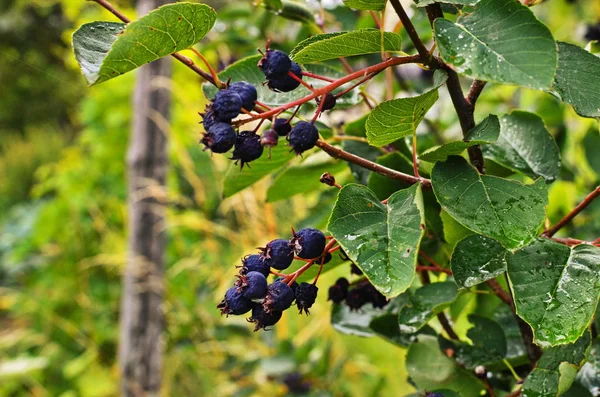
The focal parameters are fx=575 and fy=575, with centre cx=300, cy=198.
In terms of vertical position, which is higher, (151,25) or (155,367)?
(151,25)

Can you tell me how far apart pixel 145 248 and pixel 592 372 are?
147cm

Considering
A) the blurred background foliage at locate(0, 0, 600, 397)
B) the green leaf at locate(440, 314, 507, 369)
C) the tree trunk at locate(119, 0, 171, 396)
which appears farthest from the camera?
the tree trunk at locate(119, 0, 171, 396)

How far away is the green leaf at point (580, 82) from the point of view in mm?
409

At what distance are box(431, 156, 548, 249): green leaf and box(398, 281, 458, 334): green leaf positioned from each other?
0.13 m

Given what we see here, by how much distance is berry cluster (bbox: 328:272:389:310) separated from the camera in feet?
1.75

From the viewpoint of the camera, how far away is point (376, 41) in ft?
1.32

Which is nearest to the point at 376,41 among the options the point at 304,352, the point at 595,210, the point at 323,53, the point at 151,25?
the point at 323,53

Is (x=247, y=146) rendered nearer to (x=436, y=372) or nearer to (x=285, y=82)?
(x=285, y=82)

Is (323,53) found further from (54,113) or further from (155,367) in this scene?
(54,113)

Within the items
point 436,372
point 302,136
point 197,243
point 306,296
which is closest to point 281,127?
point 302,136

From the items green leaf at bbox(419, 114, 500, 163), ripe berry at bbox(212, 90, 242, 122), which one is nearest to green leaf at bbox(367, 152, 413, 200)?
green leaf at bbox(419, 114, 500, 163)

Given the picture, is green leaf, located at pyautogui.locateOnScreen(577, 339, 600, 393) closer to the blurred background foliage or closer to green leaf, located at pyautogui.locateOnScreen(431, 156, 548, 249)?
green leaf, located at pyautogui.locateOnScreen(431, 156, 548, 249)

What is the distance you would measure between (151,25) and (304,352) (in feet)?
3.91

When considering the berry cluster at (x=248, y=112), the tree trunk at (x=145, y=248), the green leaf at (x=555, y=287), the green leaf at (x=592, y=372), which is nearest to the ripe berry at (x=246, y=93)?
the berry cluster at (x=248, y=112)
